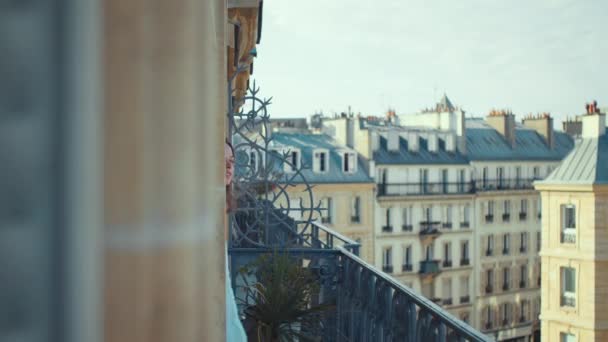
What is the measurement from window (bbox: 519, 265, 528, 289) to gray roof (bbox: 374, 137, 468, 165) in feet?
27.1

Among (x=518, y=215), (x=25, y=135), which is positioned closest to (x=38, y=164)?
(x=25, y=135)

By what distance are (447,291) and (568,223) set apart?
2542 centimetres

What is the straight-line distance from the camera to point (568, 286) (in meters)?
24.8

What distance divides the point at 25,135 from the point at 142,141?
4.8 inches

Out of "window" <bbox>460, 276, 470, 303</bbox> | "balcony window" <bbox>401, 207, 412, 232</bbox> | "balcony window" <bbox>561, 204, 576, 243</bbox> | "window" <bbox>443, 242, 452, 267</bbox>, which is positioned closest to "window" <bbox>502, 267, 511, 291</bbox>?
"window" <bbox>460, 276, 470, 303</bbox>

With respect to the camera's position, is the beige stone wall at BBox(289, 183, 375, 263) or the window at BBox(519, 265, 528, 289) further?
the window at BBox(519, 265, 528, 289)

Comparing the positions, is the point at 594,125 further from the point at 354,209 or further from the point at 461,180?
the point at 461,180

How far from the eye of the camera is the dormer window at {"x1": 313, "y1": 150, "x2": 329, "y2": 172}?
147 ft

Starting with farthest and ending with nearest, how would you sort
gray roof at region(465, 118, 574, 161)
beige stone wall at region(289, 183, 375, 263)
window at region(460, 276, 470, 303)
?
gray roof at region(465, 118, 574, 161) → window at region(460, 276, 470, 303) → beige stone wall at region(289, 183, 375, 263)

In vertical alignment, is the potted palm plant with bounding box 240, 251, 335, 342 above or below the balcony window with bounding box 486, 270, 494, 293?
above

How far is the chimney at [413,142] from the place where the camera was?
49.7 metres

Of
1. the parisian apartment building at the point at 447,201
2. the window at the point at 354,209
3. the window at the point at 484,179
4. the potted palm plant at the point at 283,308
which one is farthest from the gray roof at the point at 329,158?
the potted palm plant at the point at 283,308

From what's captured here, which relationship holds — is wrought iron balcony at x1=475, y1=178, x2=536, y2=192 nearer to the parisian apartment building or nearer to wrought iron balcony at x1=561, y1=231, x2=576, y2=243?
the parisian apartment building

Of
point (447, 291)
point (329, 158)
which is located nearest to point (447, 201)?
point (447, 291)
